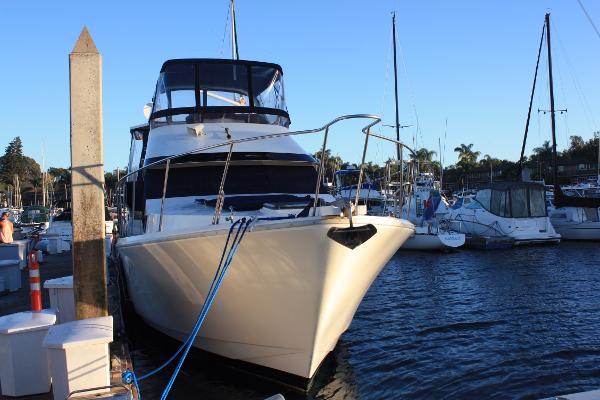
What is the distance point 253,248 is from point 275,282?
1.42 feet

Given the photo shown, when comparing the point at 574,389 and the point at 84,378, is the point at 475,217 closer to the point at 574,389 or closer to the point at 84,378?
the point at 574,389

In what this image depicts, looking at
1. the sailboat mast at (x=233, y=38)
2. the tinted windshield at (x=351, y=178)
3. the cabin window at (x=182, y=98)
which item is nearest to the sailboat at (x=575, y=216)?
the tinted windshield at (x=351, y=178)

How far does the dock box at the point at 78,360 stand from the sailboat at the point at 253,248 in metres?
1.61

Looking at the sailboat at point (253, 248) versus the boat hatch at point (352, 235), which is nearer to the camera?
the boat hatch at point (352, 235)

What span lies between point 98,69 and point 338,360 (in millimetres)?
4847

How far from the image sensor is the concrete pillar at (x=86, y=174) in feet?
18.3

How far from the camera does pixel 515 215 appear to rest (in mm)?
25094

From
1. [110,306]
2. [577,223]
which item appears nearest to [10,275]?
[110,306]

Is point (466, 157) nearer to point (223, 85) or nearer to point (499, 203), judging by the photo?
point (499, 203)

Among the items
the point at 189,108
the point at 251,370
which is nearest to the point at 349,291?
the point at 251,370

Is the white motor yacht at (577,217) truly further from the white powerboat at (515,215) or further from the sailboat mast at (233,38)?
the sailboat mast at (233,38)

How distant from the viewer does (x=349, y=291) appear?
5.79 meters

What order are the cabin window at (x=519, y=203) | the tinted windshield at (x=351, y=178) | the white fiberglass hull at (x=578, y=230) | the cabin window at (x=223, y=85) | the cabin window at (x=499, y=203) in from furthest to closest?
the white fiberglass hull at (x=578, y=230)
the cabin window at (x=499, y=203)
the cabin window at (x=519, y=203)
the cabin window at (x=223, y=85)
the tinted windshield at (x=351, y=178)

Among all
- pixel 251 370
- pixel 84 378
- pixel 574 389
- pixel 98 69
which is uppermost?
pixel 98 69
